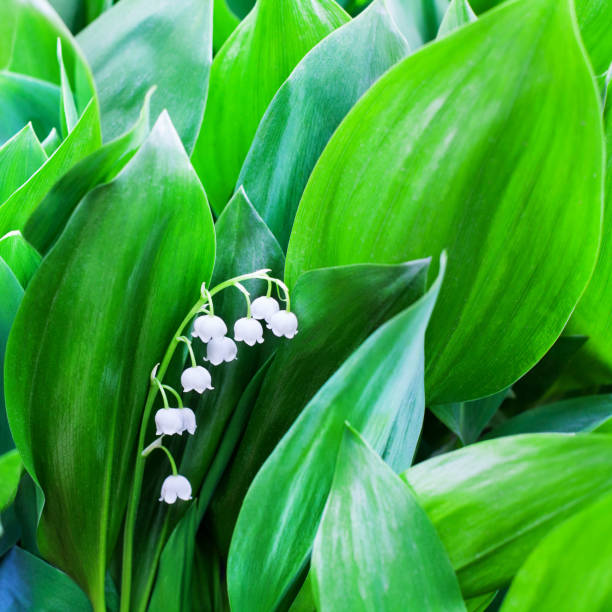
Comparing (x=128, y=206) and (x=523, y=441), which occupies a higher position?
(x=128, y=206)

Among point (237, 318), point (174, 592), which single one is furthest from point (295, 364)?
point (174, 592)

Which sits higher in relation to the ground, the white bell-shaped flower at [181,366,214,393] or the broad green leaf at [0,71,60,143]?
the broad green leaf at [0,71,60,143]

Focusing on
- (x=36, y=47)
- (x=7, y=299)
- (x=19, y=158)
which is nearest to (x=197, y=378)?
(x=7, y=299)

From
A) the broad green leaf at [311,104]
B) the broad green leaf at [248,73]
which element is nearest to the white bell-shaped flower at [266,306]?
the broad green leaf at [311,104]

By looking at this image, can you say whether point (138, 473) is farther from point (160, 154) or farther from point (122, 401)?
point (160, 154)

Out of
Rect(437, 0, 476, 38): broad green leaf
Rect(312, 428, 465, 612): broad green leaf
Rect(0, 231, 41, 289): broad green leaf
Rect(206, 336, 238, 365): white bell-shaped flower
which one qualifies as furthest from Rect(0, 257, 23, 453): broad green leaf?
Rect(437, 0, 476, 38): broad green leaf

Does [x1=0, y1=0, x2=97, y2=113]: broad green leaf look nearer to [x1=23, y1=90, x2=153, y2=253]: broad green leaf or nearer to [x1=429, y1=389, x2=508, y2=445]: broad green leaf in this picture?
[x1=23, y1=90, x2=153, y2=253]: broad green leaf
